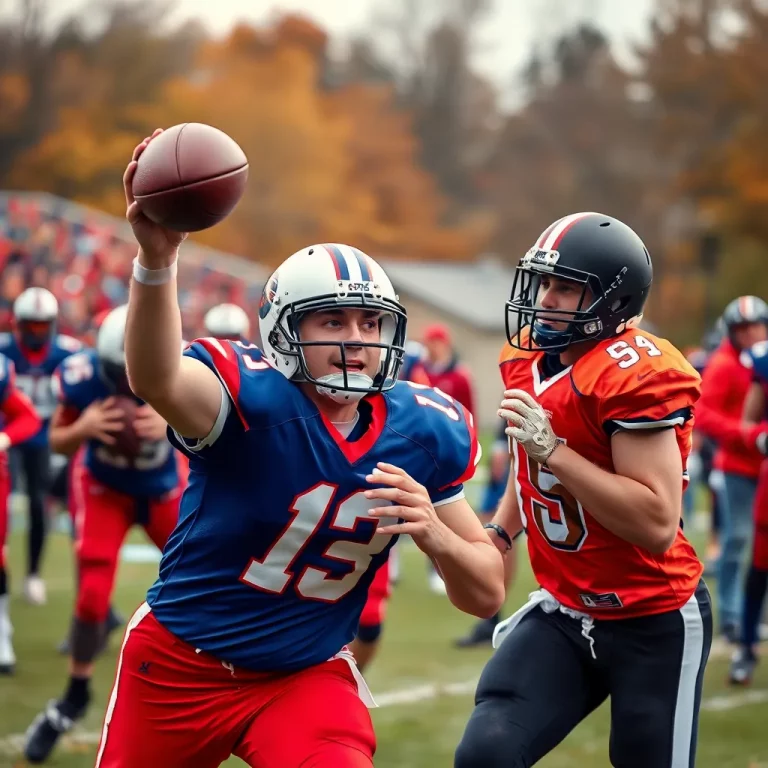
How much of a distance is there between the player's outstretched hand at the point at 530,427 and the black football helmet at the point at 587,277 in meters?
0.24

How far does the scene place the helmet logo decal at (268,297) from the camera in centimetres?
286

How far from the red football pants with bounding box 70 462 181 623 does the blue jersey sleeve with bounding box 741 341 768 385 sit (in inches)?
115

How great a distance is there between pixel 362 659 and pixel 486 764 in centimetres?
219

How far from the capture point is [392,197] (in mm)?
33094

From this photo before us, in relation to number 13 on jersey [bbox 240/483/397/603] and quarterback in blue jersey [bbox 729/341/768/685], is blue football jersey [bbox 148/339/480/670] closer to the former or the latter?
number 13 on jersey [bbox 240/483/397/603]

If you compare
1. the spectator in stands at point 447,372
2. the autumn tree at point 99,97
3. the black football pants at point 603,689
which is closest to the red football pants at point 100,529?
the black football pants at point 603,689

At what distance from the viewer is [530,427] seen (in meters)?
2.98

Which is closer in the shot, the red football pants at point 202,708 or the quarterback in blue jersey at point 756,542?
the red football pants at point 202,708

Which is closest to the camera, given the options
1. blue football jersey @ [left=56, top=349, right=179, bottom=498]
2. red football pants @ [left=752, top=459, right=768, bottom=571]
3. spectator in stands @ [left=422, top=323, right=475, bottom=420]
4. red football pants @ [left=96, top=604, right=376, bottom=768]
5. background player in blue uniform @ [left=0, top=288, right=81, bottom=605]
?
red football pants @ [left=96, top=604, right=376, bottom=768]

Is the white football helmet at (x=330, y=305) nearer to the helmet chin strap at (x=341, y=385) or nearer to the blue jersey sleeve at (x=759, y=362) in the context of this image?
the helmet chin strap at (x=341, y=385)

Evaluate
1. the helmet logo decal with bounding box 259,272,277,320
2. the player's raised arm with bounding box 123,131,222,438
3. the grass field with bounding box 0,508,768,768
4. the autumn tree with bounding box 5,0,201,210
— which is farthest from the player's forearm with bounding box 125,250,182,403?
the autumn tree with bounding box 5,0,201,210

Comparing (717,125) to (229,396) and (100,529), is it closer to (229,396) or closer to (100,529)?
(100,529)

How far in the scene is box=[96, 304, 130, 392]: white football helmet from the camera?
Result: 5008 millimetres

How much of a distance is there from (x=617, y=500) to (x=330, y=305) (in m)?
0.87
